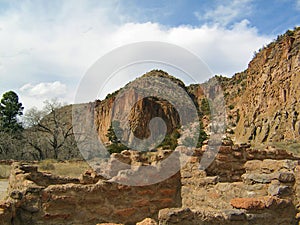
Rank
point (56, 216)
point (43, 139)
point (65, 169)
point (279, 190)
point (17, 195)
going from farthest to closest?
point (43, 139)
point (65, 169)
point (56, 216)
point (17, 195)
point (279, 190)

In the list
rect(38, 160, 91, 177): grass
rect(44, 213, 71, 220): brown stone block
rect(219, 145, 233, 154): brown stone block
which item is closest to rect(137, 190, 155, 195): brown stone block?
rect(44, 213, 71, 220): brown stone block

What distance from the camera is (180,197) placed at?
19.5 feet

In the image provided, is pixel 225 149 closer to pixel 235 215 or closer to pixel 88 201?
pixel 88 201

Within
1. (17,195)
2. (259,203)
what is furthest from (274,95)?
(17,195)

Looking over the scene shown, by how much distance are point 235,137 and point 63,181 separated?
3621cm

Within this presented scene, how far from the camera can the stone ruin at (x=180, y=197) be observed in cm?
366

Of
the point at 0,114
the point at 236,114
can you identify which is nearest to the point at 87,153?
the point at 0,114

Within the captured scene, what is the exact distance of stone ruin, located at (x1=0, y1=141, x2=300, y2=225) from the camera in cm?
366

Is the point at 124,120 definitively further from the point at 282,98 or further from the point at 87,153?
the point at 282,98

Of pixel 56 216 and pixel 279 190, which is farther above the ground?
pixel 279 190

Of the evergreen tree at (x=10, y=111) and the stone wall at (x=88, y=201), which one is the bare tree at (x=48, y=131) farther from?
the stone wall at (x=88, y=201)

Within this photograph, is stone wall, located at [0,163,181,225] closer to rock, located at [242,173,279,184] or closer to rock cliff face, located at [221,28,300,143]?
rock, located at [242,173,279,184]

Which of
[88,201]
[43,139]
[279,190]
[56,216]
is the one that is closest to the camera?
[279,190]

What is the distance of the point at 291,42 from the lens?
35.6 meters
